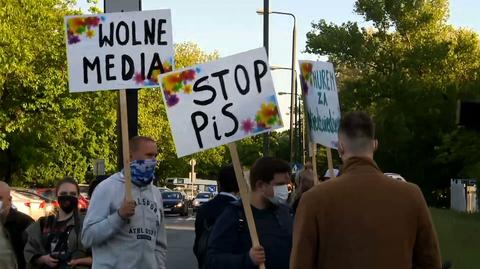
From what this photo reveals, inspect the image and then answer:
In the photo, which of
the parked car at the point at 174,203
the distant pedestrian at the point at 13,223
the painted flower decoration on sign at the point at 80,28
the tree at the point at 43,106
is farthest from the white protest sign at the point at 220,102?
the parked car at the point at 174,203

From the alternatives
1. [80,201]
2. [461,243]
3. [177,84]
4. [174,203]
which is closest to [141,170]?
[177,84]

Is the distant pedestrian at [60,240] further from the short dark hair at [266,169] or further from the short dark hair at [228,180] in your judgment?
the short dark hair at [266,169]

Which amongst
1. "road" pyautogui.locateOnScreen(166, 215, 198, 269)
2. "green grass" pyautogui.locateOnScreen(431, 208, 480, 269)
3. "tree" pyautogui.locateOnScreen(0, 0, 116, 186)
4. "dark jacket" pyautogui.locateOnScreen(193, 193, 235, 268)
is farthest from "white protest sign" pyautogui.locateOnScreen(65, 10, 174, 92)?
"tree" pyautogui.locateOnScreen(0, 0, 116, 186)

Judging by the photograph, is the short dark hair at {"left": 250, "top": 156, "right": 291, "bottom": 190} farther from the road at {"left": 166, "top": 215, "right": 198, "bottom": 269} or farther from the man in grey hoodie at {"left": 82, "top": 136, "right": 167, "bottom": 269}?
the road at {"left": 166, "top": 215, "right": 198, "bottom": 269}

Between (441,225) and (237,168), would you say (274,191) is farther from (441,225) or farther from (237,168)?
(441,225)

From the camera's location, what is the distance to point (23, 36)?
3550 centimetres

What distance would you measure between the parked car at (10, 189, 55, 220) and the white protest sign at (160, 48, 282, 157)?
20099 mm

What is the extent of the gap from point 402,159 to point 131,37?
139 ft

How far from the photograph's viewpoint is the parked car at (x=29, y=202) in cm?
2591

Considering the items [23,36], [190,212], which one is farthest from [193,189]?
[23,36]

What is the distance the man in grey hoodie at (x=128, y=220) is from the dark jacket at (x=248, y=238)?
35.0 inches

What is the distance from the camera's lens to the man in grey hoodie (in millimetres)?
6078

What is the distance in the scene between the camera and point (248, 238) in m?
5.31

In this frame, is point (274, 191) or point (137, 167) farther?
point (137, 167)
